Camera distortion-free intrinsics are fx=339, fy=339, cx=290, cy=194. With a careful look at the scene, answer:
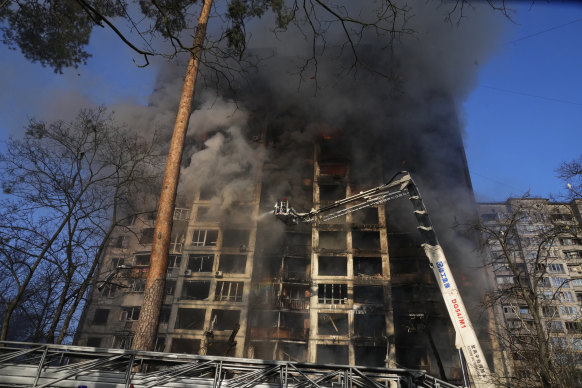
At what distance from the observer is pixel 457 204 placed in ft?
126

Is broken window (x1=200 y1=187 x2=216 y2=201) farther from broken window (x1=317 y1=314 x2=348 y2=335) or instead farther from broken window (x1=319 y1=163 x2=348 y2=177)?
broken window (x1=317 y1=314 x2=348 y2=335)

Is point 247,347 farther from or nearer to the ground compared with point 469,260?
nearer to the ground

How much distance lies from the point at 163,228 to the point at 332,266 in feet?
103

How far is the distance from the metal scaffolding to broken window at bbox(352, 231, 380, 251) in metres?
32.0

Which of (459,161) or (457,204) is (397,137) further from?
(457,204)

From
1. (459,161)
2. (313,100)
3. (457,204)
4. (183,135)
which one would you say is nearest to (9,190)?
(183,135)

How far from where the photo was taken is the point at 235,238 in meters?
37.6

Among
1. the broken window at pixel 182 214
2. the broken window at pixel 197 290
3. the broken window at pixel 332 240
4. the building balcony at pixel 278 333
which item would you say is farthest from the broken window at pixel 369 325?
the broken window at pixel 182 214

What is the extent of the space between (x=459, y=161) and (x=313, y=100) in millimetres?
20040

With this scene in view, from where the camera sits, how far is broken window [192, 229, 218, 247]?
3694 cm

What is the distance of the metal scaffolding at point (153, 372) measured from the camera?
233 inches

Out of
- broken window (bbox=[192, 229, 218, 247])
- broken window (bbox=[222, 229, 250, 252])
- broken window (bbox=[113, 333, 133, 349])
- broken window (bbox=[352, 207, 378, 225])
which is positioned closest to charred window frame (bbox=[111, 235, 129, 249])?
broken window (bbox=[192, 229, 218, 247])

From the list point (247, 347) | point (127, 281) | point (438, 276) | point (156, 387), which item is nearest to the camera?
point (156, 387)

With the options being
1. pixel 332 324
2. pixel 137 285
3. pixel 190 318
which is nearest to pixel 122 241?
pixel 137 285
